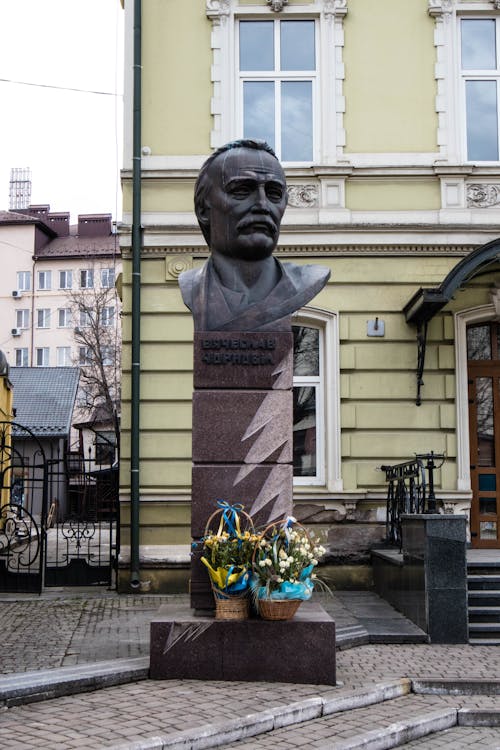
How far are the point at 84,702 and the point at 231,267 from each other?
3435 millimetres

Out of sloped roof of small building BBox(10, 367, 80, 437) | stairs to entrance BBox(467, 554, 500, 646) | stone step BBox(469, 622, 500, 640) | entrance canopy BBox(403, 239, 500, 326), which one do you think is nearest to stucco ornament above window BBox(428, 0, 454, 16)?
entrance canopy BBox(403, 239, 500, 326)

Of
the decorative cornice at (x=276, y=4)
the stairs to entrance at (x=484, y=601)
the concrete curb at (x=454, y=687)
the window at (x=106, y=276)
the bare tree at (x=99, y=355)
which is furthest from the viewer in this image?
the window at (x=106, y=276)

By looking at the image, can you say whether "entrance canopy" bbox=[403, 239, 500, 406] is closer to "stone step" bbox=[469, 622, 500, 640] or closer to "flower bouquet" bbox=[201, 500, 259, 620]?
"stone step" bbox=[469, 622, 500, 640]

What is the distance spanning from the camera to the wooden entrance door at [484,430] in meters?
12.4

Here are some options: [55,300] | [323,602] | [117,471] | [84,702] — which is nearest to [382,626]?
[323,602]

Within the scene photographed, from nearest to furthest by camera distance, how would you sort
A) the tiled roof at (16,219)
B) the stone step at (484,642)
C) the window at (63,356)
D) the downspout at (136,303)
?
the stone step at (484,642) < the downspout at (136,303) < the tiled roof at (16,219) < the window at (63,356)

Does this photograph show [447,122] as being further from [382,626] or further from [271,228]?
[382,626]

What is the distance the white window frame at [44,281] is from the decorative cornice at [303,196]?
151ft

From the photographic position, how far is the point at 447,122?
41.6 ft

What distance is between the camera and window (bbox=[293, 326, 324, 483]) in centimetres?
1247

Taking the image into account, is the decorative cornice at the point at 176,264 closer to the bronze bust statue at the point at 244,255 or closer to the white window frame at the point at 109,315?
the bronze bust statue at the point at 244,255

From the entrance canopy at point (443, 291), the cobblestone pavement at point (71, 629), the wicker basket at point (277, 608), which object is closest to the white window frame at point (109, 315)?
the entrance canopy at point (443, 291)

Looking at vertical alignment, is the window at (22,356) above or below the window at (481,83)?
above

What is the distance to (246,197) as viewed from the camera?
24.3 ft
